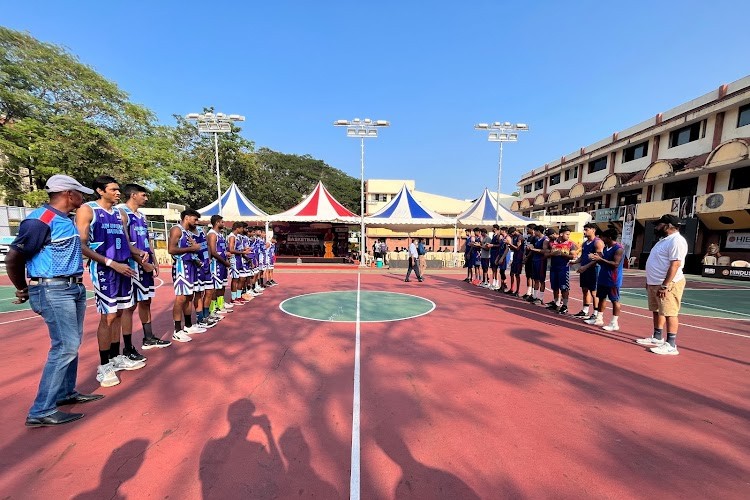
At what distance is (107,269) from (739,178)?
93.0 feet

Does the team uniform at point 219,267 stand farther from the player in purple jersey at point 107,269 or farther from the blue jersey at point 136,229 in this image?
the player in purple jersey at point 107,269

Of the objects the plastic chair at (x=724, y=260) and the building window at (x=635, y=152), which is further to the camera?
the building window at (x=635, y=152)

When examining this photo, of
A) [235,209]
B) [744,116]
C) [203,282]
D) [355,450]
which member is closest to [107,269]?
[203,282]

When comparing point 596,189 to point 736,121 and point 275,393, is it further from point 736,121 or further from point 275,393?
point 275,393

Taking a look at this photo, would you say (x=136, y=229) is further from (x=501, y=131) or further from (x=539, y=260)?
(x=501, y=131)

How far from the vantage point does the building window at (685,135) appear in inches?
761

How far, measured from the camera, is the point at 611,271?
5.73 meters

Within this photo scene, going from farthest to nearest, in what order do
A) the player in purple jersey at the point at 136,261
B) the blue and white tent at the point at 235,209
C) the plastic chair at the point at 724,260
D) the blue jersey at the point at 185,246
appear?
1. the blue and white tent at the point at 235,209
2. the plastic chair at the point at 724,260
3. the blue jersey at the point at 185,246
4. the player in purple jersey at the point at 136,261

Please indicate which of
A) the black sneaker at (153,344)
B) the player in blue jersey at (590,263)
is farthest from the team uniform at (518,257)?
the black sneaker at (153,344)

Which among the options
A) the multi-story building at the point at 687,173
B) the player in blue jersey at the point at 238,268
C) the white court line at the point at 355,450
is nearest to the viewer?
the white court line at the point at 355,450

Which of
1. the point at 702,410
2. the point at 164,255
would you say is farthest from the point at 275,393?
the point at 164,255

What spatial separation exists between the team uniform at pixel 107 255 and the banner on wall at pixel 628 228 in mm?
28721

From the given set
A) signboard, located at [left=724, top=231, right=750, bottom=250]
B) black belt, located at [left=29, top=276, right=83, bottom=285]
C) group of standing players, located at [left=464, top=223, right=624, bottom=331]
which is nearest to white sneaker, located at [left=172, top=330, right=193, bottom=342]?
black belt, located at [left=29, top=276, right=83, bottom=285]

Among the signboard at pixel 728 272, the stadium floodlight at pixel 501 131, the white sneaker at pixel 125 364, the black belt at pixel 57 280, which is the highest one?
the stadium floodlight at pixel 501 131
